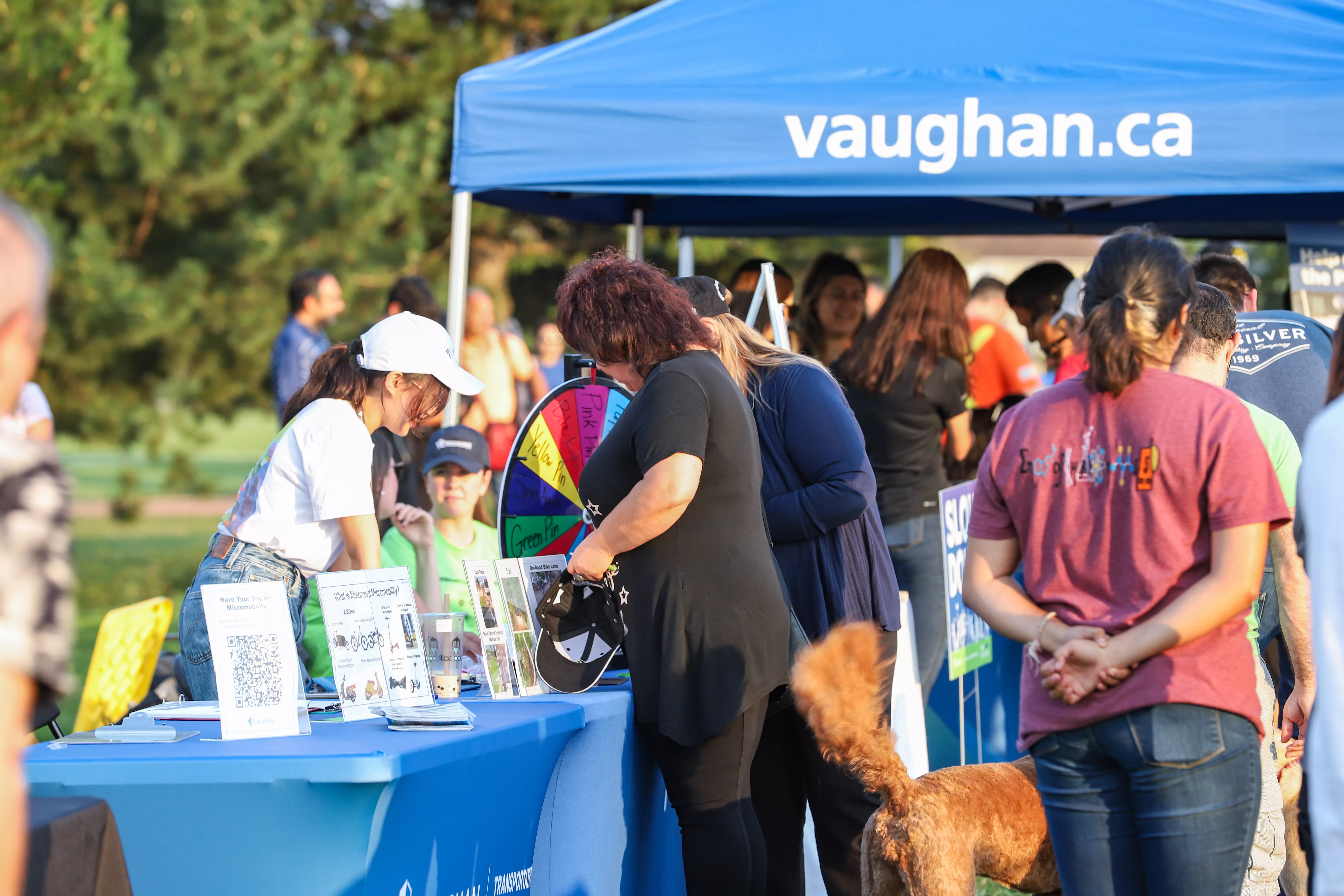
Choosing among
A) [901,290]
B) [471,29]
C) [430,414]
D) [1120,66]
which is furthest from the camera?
[471,29]

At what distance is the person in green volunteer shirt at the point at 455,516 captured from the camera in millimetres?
4078

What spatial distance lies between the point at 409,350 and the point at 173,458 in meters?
10.3

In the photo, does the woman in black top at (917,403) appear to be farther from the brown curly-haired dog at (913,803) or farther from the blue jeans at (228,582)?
the blue jeans at (228,582)

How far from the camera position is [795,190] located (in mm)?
4109

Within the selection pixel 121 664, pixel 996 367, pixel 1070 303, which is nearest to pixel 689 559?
pixel 121 664

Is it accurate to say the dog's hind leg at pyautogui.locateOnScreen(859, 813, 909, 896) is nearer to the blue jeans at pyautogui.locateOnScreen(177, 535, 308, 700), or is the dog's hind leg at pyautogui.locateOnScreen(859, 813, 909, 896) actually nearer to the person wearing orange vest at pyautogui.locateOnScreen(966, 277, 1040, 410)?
the blue jeans at pyautogui.locateOnScreen(177, 535, 308, 700)

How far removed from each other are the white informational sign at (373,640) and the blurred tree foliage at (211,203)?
7838mm

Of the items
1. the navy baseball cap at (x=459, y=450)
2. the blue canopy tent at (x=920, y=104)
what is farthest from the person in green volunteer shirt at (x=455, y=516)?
the blue canopy tent at (x=920, y=104)

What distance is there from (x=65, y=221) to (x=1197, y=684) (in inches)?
425

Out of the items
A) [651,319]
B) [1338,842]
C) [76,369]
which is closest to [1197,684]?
[1338,842]

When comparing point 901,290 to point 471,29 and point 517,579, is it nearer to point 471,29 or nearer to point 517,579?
point 517,579

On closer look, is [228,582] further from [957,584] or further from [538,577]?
[957,584]

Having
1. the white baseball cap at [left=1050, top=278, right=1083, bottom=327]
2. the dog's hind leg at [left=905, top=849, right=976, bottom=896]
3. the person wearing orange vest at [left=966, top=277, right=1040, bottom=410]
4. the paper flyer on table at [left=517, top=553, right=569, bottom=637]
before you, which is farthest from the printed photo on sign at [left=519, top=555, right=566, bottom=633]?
the person wearing orange vest at [left=966, top=277, right=1040, bottom=410]

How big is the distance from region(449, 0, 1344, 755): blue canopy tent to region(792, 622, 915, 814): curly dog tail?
77.8 inches
